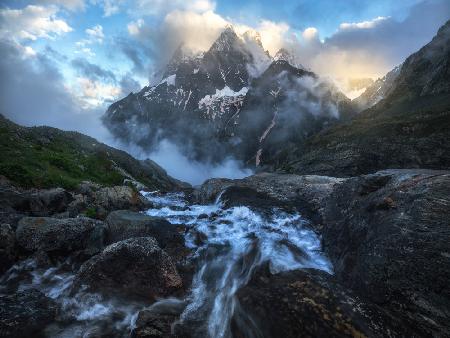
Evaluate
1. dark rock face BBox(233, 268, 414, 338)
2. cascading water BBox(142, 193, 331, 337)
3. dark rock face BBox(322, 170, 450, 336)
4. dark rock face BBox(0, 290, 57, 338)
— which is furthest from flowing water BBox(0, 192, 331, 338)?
dark rock face BBox(322, 170, 450, 336)

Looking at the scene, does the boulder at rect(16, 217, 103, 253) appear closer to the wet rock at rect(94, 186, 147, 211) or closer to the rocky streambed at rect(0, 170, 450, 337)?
the rocky streambed at rect(0, 170, 450, 337)

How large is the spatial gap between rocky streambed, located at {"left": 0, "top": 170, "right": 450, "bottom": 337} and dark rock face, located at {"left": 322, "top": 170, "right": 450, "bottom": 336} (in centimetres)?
4

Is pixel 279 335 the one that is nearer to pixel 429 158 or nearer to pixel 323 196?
pixel 323 196

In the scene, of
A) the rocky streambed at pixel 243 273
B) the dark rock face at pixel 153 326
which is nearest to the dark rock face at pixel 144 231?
the rocky streambed at pixel 243 273

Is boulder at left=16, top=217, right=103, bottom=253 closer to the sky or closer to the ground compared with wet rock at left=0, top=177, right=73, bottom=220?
closer to the ground

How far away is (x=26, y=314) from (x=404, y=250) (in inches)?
582

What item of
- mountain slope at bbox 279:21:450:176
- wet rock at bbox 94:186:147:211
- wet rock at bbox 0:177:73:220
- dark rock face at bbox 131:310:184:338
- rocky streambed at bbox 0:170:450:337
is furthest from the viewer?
mountain slope at bbox 279:21:450:176

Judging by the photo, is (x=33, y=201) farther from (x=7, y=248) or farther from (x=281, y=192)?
(x=281, y=192)

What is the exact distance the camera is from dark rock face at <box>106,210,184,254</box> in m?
22.7

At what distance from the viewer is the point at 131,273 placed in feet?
53.6

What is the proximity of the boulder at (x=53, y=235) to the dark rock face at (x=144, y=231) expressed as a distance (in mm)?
1434

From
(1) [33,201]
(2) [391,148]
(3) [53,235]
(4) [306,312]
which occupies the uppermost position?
(2) [391,148]

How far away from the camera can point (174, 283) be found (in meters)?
16.7

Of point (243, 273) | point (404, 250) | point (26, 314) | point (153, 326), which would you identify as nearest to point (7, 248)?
point (26, 314)
